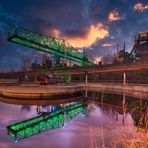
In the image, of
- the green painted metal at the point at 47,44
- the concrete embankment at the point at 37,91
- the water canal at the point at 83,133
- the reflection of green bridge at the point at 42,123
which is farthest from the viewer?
the green painted metal at the point at 47,44

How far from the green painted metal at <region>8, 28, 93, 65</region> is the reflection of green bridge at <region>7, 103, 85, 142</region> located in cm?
3670

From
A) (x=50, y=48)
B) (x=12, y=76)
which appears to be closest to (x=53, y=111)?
(x=50, y=48)

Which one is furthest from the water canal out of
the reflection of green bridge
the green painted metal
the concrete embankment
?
the green painted metal

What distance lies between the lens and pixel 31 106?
1448 inches

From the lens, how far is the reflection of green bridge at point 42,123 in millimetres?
22156

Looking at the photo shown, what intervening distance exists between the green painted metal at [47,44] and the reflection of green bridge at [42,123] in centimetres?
3670

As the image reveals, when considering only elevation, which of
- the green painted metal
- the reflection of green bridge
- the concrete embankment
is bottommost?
the reflection of green bridge

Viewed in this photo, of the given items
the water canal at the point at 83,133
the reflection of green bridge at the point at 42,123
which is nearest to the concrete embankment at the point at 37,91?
the reflection of green bridge at the point at 42,123

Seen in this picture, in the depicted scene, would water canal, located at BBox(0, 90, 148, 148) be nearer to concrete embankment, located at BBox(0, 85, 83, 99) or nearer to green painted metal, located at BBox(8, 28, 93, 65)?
concrete embankment, located at BBox(0, 85, 83, 99)

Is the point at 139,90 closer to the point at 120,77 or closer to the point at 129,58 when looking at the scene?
the point at 120,77

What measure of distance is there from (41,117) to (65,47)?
61.4 meters

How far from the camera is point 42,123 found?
27562 millimetres

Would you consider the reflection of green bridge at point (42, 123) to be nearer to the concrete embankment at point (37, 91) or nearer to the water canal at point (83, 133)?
the water canal at point (83, 133)

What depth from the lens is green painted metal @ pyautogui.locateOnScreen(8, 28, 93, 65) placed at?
67750mm
